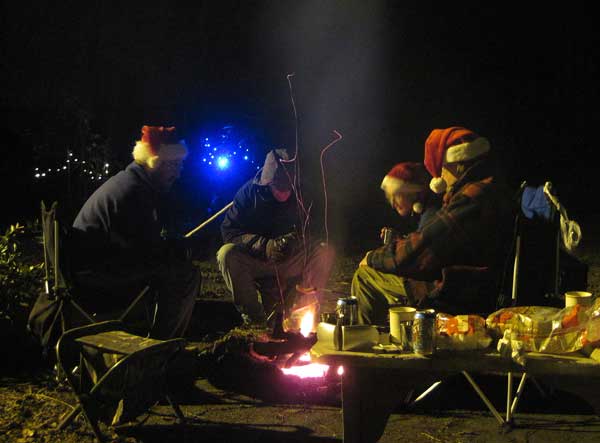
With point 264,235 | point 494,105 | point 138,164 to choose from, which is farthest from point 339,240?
point 494,105

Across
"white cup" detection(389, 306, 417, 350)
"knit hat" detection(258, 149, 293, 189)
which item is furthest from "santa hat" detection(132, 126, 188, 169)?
"white cup" detection(389, 306, 417, 350)

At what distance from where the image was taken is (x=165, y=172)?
4.78m

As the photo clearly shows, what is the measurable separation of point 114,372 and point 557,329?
7.14 ft

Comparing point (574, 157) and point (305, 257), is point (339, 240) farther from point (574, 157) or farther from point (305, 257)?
point (574, 157)

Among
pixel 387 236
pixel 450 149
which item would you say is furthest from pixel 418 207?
pixel 450 149

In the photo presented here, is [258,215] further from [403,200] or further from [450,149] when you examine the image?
[450,149]

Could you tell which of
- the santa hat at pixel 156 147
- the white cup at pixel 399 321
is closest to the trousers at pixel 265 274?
the santa hat at pixel 156 147

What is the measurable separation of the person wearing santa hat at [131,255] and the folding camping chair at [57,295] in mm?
108

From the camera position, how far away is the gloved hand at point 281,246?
5.34 m

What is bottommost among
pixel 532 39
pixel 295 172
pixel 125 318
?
pixel 125 318

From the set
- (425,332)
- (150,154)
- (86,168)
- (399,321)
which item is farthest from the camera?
(86,168)

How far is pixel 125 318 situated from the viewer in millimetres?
4203

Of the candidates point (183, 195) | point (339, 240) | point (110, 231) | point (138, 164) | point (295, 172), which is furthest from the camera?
point (183, 195)

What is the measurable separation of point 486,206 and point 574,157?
18.2 metres
